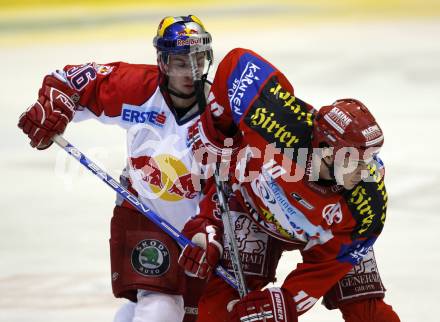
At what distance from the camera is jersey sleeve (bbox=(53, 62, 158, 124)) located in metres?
4.25

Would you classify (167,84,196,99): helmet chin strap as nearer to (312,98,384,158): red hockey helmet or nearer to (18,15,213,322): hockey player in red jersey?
(18,15,213,322): hockey player in red jersey

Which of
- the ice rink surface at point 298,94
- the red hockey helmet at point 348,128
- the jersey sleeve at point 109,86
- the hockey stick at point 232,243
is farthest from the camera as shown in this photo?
the ice rink surface at point 298,94

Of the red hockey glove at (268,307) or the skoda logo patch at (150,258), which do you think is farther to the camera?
the skoda logo patch at (150,258)

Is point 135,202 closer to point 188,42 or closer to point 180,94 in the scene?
point 180,94

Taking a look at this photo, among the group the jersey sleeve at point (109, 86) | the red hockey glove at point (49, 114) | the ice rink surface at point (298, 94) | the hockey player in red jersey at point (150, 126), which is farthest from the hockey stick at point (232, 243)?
the ice rink surface at point (298, 94)

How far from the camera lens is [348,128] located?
11.6 ft

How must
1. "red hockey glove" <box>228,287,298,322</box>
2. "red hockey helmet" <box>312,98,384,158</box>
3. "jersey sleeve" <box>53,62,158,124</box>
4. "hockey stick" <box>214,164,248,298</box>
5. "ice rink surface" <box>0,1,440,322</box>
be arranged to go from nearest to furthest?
1. "red hockey helmet" <box>312,98,384,158</box>
2. "red hockey glove" <box>228,287,298,322</box>
3. "hockey stick" <box>214,164,248,298</box>
4. "jersey sleeve" <box>53,62,158,124</box>
5. "ice rink surface" <box>0,1,440,322</box>

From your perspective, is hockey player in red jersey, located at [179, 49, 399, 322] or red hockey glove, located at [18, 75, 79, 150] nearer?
hockey player in red jersey, located at [179, 49, 399, 322]

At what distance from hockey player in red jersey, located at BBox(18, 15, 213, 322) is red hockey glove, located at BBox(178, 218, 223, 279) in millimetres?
219

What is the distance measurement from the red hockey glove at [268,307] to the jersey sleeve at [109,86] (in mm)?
894

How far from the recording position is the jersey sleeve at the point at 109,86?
4.25 metres

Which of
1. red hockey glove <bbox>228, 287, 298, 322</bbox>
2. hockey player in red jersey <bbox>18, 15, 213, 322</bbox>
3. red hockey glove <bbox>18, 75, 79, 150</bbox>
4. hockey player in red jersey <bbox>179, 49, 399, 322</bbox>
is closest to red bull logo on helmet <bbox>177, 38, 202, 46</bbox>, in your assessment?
hockey player in red jersey <bbox>18, 15, 213, 322</bbox>

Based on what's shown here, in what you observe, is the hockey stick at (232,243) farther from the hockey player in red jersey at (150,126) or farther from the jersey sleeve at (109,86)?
the jersey sleeve at (109,86)

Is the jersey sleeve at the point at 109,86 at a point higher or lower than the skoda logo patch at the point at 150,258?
higher
